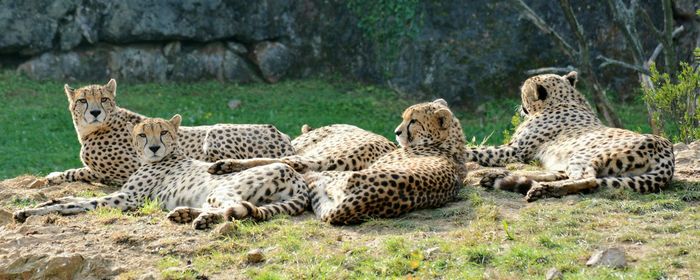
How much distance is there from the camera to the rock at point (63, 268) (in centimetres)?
557

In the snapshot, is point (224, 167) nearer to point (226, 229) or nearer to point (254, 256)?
point (226, 229)

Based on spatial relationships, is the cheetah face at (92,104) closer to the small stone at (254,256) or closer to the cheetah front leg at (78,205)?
the cheetah front leg at (78,205)

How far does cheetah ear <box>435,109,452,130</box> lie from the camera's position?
24.6 feet

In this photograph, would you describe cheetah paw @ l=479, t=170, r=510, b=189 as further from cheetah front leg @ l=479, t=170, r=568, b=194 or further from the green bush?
the green bush

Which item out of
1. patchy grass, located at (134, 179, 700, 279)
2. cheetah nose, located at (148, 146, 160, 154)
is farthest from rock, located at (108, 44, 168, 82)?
patchy grass, located at (134, 179, 700, 279)

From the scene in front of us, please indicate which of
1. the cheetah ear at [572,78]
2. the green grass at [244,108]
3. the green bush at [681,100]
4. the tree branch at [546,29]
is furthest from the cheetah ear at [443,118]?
the green grass at [244,108]

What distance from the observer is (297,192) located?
6.78m

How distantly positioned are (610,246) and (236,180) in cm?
237

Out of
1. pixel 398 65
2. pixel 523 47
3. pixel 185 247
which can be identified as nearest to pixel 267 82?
pixel 398 65

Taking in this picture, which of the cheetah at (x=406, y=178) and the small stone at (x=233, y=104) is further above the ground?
the cheetah at (x=406, y=178)

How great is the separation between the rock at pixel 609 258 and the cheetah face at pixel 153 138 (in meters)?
3.31

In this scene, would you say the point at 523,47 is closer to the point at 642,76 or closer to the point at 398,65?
the point at 398,65

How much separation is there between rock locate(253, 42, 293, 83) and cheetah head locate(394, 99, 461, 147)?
9.20m

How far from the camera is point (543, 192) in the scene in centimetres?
667
